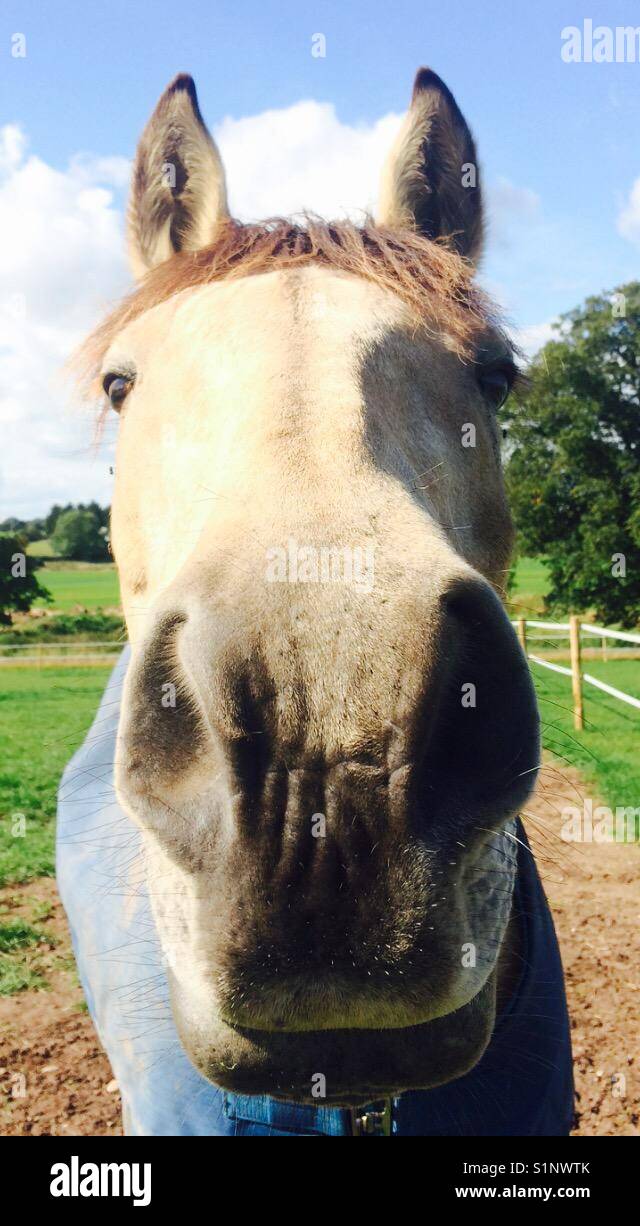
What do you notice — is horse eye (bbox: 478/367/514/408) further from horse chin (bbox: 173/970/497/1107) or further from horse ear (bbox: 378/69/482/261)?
horse chin (bbox: 173/970/497/1107)

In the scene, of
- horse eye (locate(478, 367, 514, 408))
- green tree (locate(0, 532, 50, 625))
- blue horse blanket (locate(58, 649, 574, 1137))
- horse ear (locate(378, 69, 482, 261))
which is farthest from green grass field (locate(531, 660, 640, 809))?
green tree (locate(0, 532, 50, 625))

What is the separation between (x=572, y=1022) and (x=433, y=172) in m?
5.62

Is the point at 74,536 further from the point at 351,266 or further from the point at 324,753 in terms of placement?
the point at 324,753

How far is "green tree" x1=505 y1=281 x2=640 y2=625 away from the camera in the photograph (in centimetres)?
3488

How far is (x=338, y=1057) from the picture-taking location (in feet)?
4.93

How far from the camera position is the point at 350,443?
5.76 ft

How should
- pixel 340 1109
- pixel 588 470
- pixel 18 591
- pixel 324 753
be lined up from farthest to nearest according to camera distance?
pixel 588 470 → pixel 18 591 → pixel 340 1109 → pixel 324 753

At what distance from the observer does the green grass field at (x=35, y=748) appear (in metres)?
9.17

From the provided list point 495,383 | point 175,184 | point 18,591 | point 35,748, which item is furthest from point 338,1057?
point 18,591

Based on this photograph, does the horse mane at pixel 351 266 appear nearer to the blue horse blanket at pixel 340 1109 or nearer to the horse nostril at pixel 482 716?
the horse nostril at pixel 482 716

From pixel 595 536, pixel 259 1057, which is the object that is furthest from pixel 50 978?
pixel 595 536

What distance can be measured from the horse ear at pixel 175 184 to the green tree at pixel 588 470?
32.4 m

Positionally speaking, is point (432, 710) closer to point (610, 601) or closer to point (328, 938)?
point (328, 938)
